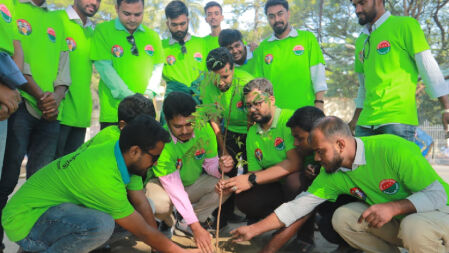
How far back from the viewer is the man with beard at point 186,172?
298cm

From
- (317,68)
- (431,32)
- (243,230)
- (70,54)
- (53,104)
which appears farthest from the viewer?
(431,32)

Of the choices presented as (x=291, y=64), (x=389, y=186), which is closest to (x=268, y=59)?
(x=291, y=64)

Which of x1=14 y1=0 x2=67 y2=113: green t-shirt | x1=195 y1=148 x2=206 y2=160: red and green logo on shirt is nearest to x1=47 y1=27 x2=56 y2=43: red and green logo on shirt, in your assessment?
x1=14 y1=0 x2=67 y2=113: green t-shirt

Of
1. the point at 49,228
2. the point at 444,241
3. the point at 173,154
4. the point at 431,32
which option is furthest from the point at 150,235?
the point at 431,32

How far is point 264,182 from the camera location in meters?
3.35

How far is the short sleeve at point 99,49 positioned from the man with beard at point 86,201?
5.99 ft

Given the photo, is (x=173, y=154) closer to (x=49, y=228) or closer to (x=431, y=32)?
(x=49, y=228)

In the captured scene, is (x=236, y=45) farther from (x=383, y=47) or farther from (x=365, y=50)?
(x=383, y=47)

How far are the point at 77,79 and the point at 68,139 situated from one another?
2.02 ft

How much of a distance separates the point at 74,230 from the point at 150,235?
48 cm

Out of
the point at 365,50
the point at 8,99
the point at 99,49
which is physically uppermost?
the point at 365,50

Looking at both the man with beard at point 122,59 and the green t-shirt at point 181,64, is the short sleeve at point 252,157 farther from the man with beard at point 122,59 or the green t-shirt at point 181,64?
the green t-shirt at point 181,64

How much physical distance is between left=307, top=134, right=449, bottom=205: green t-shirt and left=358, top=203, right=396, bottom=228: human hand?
0.57 ft

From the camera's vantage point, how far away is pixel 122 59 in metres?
4.04
